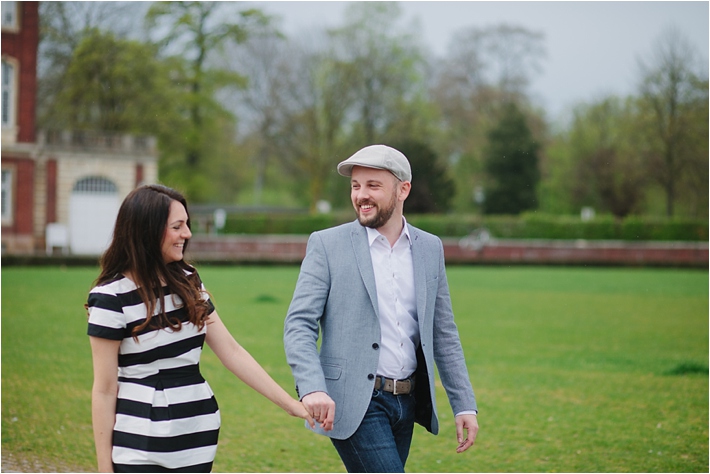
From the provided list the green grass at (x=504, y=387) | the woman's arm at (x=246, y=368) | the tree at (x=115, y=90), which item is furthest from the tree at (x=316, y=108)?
the woman's arm at (x=246, y=368)

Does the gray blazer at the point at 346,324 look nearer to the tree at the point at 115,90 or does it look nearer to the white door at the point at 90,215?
the tree at the point at 115,90

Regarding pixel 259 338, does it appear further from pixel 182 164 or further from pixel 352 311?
pixel 182 164

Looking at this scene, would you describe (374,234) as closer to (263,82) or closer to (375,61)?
(375,61)

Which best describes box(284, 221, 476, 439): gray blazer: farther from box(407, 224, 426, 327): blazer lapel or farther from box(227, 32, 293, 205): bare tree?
box(227, 32, 293, 205): bare tree

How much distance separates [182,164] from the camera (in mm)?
42812

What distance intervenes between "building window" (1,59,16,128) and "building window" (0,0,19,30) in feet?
4.54

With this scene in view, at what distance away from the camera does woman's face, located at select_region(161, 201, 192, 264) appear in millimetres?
2939

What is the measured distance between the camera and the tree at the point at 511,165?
4181cm

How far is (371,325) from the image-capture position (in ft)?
10.8

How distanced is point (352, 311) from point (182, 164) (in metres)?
40.7

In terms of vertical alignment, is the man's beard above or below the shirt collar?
above

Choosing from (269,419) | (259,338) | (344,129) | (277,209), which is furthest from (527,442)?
(277,209)

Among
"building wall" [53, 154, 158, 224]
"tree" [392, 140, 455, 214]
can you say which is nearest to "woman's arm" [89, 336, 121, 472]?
"building wall" [53, 154, 158, 224]

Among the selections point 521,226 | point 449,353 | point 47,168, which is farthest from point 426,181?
point 449,353
